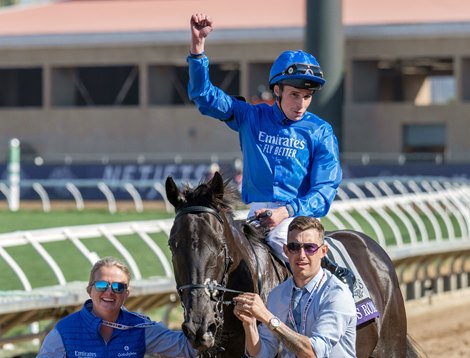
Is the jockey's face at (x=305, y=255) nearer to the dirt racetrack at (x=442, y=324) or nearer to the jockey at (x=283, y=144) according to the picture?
the jockey at (x=283, y=144)

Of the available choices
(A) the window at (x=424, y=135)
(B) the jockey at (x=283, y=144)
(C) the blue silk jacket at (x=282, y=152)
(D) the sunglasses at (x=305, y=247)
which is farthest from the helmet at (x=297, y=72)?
(A) the window at (x=424, y=135)

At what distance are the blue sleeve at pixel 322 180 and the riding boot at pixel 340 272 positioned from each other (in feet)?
0.62

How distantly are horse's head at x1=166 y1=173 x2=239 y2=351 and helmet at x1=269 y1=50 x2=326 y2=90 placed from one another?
2.05ft

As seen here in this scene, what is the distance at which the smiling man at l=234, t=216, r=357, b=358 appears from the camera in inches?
147

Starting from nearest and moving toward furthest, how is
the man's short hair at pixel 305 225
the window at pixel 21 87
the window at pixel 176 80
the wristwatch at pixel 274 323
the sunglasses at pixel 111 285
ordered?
the wristwatch at pixel 274 323 → the man's short hair at pixel 305 225 → the sunglasses at pixel 111 285 → the window at pixel 176 80 → the window at pixel 21 87

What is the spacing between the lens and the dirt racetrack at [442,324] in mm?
8953

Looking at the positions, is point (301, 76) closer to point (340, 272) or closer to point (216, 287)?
point (340, 272)

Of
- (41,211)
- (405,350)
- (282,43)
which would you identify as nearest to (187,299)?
(405,350)

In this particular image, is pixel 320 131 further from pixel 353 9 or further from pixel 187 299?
pixel 353 9

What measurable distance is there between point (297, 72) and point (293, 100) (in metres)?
0.12

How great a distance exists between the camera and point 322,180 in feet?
15.6

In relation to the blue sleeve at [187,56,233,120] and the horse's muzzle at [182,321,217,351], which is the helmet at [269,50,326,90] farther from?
the horse's muzzle at [182,321,217,351]

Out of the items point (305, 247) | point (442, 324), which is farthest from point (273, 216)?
point (442, 324)

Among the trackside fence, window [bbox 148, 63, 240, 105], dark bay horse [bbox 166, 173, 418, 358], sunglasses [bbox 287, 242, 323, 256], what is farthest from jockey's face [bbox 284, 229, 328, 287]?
window [bbox 148, 63, 240, 105]
